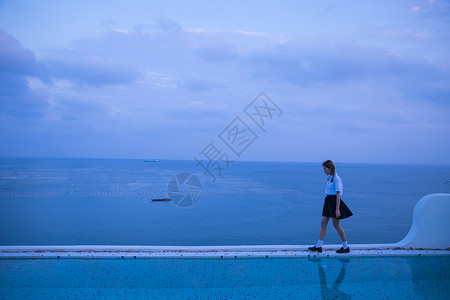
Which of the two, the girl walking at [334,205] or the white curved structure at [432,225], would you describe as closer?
the girl walking at [334,205]

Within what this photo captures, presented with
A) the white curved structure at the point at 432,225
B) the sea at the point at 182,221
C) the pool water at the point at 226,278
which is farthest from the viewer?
the sea at the point at 182,221

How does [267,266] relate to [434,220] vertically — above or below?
below

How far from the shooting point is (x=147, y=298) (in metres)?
3.16

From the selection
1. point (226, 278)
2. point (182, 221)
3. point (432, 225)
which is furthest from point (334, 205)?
Result: point (182, 221)

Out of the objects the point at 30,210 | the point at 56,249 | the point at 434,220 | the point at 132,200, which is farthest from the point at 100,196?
the point at 434,220

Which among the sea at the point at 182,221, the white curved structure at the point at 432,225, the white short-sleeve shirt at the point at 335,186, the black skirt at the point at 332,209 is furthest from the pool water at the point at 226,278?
the sea at the point at 182,221

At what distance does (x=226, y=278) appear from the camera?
360 cm

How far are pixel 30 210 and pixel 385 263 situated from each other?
24247 mm

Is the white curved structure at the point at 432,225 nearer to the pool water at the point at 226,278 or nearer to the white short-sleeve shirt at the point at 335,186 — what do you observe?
the pool water at the point at 226,278

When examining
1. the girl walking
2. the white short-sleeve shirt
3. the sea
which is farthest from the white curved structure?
the sea

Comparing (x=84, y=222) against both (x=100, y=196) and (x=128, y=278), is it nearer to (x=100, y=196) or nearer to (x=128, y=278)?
(x=100, y=196)

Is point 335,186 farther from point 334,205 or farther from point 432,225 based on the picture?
point 432,225

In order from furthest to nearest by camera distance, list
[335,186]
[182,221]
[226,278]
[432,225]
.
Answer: [182,221] < [432,225] < [335,186] < [226,278]

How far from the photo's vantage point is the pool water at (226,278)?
3244 millimetres
